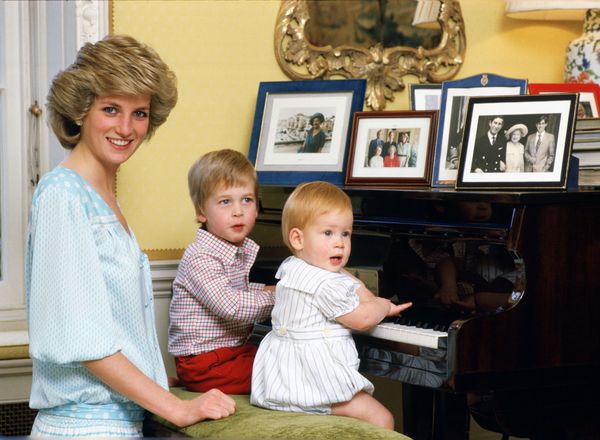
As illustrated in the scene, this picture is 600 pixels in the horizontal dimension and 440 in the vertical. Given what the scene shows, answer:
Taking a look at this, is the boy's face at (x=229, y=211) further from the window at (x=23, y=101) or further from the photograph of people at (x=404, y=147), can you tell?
the window at (x=23, y=101)

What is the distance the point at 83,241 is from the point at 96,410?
0.38 meters

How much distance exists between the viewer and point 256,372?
2.58 metres

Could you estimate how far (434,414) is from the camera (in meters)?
3.06

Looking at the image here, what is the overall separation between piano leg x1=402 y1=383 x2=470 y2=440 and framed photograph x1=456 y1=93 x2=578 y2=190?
0.65 m

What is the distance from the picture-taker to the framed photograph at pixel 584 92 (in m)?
3.46

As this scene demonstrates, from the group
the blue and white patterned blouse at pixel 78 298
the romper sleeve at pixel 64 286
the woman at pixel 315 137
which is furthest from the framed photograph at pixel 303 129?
the romper sleeve at pixel 64 286

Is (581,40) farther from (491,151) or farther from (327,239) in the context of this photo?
(327,239)

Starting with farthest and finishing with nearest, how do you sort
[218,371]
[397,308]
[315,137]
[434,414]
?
[315,137], [434,414], [218,371], [397,308]

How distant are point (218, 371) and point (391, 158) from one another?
91 cm

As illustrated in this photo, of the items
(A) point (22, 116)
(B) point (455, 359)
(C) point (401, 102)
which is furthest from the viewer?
(C) point (401, 102)

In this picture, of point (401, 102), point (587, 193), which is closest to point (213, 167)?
point (587, 193)

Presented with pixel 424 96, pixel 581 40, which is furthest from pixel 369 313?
pixel 581 40

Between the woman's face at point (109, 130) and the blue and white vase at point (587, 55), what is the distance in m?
2.02

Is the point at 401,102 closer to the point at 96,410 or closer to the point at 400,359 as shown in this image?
the point at 400,359
